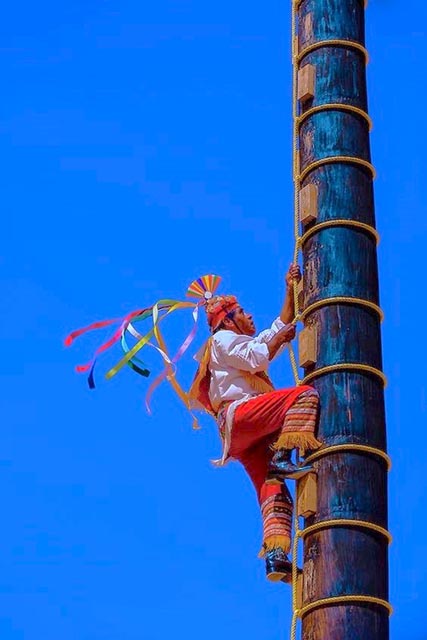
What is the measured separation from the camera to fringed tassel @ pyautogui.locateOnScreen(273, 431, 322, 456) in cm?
942

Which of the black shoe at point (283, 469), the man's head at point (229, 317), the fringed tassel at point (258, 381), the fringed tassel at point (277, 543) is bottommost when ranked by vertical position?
the fringed tassel at point (277, 543)

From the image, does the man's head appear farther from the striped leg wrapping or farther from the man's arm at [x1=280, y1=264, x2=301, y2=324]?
the striped leg wrapping

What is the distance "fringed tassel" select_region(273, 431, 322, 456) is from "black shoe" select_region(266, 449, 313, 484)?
2.4 inches

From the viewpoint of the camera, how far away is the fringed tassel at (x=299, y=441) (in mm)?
9422

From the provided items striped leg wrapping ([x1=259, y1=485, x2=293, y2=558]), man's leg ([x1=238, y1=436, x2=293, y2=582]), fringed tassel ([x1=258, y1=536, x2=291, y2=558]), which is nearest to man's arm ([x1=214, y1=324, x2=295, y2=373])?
man's leg ([x1=238, y1=436, x2=293, y2=582])

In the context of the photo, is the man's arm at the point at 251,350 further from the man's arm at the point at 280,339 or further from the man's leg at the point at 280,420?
the man's leg at the point at 280,420

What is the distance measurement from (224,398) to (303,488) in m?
1.12

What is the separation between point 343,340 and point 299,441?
603 millimetres

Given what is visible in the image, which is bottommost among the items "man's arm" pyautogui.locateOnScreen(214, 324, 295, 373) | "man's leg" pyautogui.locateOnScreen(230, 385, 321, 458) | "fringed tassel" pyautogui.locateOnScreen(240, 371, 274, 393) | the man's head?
"man's leg" pyautogui.locateOnScreen(230, 385, 321, 458)

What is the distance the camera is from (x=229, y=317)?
35.5 ft

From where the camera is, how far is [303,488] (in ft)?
30.8

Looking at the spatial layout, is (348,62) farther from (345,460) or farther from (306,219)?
(345,460)

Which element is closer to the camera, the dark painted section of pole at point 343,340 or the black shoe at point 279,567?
the dark painted section of pole at point 343,340

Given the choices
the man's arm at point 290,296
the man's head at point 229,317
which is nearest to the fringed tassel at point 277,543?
the man's arm at point 290,296
